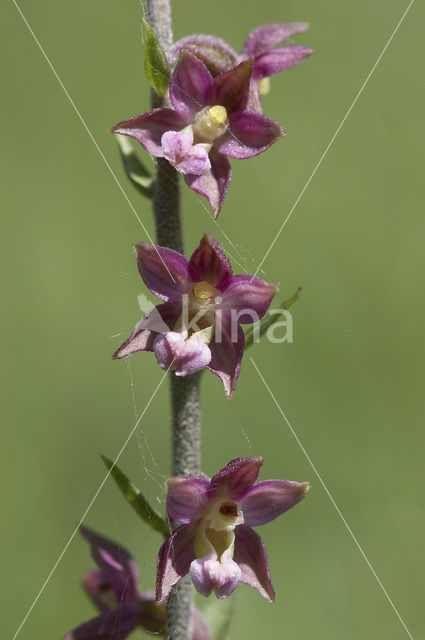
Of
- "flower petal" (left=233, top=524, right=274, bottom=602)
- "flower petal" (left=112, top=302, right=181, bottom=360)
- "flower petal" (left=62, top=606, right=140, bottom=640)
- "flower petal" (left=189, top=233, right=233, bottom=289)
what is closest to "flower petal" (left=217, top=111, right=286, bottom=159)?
"flower petal" (left=189, top=233, right=233, bottom=289)

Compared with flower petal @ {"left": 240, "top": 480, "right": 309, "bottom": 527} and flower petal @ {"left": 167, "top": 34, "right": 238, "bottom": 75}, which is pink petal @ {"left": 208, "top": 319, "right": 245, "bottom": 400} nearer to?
flower petal @ {"left": 240, "top": 480, "right": 309, "bottom": 527}

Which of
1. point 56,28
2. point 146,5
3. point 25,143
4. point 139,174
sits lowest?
point 25,143

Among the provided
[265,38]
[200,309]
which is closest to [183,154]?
[200,309]

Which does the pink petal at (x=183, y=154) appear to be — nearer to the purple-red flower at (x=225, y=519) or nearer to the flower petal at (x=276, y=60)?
the flower petal at (x=276, y=60)

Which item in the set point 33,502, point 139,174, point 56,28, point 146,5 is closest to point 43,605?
point 33,502

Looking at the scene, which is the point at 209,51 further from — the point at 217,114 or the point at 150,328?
the point at 150,328


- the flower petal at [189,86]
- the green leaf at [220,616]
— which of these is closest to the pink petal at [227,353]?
the flower petal at [189,86]

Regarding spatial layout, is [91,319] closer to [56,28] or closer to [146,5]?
[56,28]
